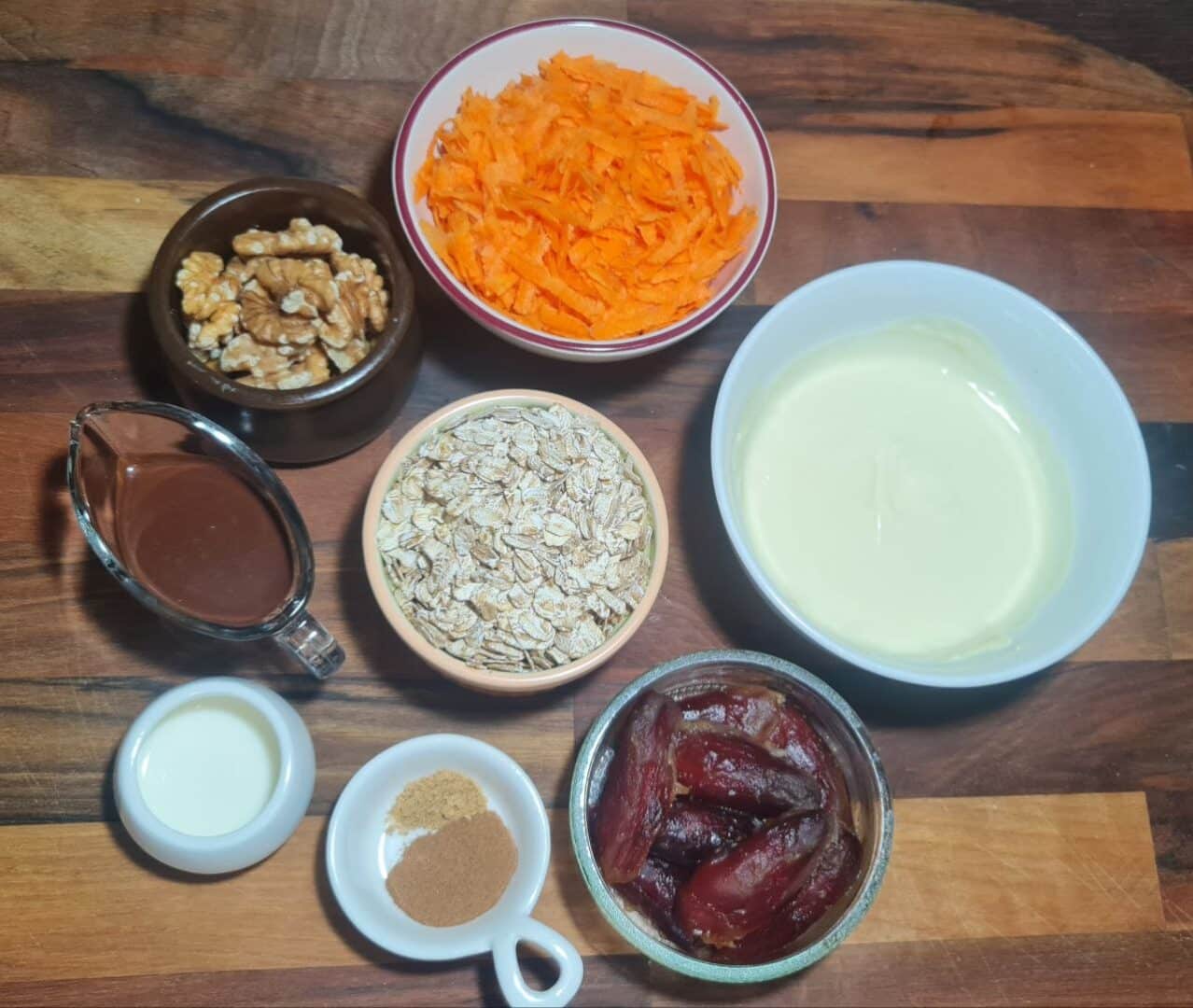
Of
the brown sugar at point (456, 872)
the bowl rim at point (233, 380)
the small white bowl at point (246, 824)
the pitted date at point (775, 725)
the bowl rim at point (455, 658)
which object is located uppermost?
the bowl rim at point (233, 380)

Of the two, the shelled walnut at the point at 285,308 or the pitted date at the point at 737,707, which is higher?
the shelled walnut at the point at 285,308

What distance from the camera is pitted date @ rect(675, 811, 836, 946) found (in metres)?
1.06

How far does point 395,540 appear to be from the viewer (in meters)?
1.15

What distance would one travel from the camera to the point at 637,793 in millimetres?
1083

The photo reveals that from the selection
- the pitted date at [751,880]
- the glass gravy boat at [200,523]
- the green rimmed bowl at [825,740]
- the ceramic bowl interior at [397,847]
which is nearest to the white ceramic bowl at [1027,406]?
the green rimmed bowl at [825,740]

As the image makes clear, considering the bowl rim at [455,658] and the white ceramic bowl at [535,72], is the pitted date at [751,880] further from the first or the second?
the white ceramic bowl at [535,72]

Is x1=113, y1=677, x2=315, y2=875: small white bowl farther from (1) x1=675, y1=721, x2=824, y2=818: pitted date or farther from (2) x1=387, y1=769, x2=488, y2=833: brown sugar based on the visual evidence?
(1) x1=675, y1=721, x2=824, y2=818: pitted date

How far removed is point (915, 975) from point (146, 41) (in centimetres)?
142

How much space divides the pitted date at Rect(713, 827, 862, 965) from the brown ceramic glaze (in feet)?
2.13

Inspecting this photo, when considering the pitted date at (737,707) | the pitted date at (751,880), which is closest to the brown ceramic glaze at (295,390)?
the pitted date at (737,707)

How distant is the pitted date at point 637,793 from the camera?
1.08 metres

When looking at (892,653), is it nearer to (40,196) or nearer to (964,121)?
(964,121)

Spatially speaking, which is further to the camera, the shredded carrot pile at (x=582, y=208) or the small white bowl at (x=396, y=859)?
the shredded carrot pile at (x=582, y=208)

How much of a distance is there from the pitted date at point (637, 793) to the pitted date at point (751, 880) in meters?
0.06
